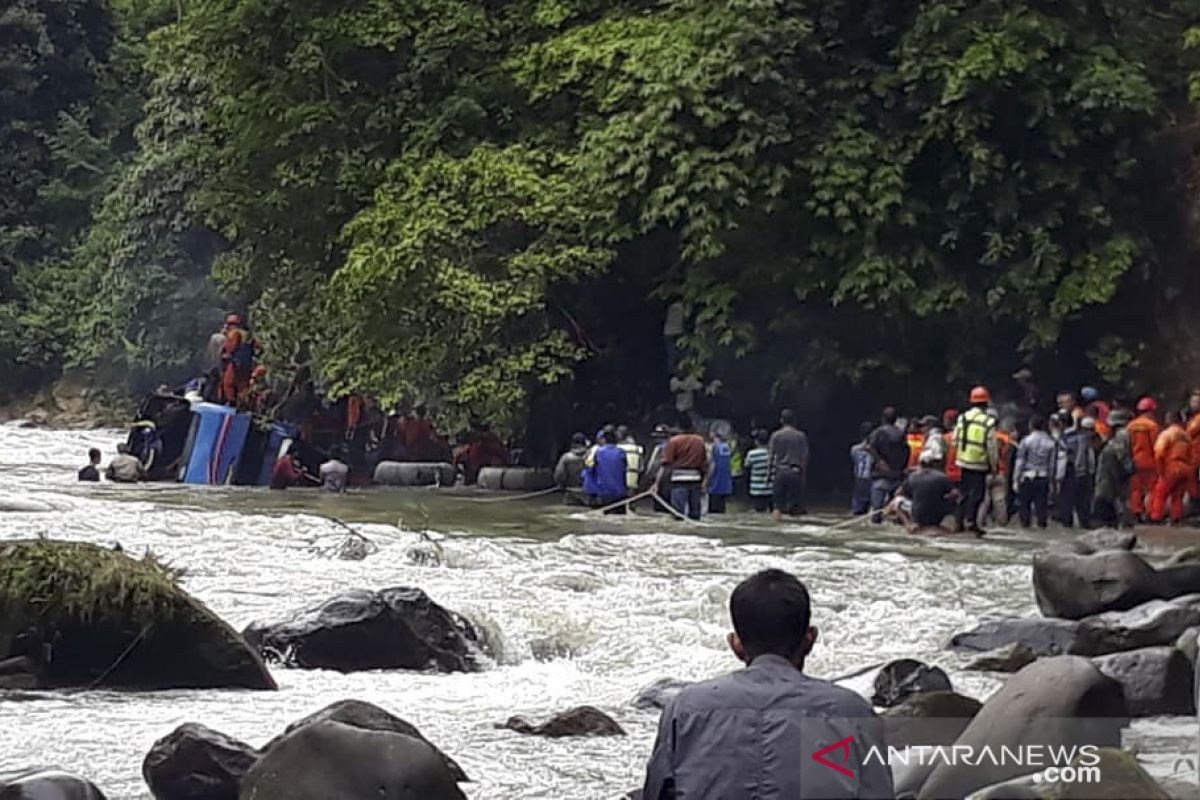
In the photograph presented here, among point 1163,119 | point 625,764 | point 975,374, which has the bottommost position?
point 625,764

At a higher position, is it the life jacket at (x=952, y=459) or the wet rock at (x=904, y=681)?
the life jacket at (x=952, y=459)

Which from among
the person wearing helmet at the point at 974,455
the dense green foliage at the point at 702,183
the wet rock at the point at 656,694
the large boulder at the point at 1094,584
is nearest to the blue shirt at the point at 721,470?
the dense green foliage at the point at 702,183

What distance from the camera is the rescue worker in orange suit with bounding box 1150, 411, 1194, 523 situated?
1992 cm

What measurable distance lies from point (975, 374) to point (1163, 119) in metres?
4.07

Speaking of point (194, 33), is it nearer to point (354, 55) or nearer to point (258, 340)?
point (354, 55)

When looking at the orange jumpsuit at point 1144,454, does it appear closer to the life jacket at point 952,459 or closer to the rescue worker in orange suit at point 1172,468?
the rescue worker in orange suit at point 1172,468

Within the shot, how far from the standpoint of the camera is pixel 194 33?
94.5 feet

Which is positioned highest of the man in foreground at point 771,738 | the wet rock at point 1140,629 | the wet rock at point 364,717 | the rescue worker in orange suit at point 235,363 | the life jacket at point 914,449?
the rescue worker in orange suit at point 235,363

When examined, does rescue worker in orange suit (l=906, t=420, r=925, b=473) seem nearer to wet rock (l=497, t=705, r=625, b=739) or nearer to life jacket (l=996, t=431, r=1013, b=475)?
life jacket (l=996, t=431, r=1013, b=475)

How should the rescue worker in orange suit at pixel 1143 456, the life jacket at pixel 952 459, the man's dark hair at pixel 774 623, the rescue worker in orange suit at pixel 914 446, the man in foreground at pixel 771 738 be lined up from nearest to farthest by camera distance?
the man in foreground at pixel 771 738, the man's dark hair at pixel 774 623, the rescue worker in orange suit at pixel 1143 456, the life jacket at pixel 952 459, the rescue worker in orange suit at pixel 914 446

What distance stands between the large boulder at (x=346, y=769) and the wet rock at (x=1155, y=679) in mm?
3994

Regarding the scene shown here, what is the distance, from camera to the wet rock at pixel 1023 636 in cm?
1284

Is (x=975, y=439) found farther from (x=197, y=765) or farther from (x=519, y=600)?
(x=197, y=765)

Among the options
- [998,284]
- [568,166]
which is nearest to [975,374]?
[998,284]
